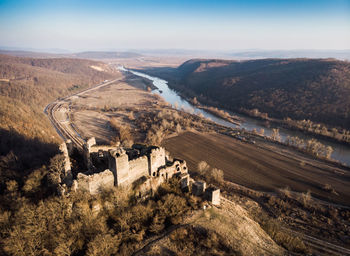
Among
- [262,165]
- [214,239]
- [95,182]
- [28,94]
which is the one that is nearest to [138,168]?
[95,182]

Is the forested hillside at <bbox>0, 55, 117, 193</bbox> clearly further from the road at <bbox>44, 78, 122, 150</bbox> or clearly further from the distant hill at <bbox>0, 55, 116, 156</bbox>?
Answer: the road at <bbox>44, 78, 122, 150</bbox>

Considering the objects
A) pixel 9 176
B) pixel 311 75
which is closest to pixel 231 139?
pixel 9 176

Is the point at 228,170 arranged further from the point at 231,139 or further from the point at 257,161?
the point at 231,139

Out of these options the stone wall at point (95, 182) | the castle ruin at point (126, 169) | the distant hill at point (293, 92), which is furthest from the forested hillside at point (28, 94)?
the distant hill at point (293, 92)

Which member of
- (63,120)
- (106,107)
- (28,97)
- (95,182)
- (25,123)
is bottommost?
(63,120)

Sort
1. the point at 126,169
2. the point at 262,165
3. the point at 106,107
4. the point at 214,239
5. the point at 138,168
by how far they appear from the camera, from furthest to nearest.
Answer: the point at 106,107
the point at 262,165
the point at 138,168
the point at 126,169
the point at 214,239

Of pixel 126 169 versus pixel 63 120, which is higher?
pixel 126 169

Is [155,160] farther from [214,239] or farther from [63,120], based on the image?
[63,120]
